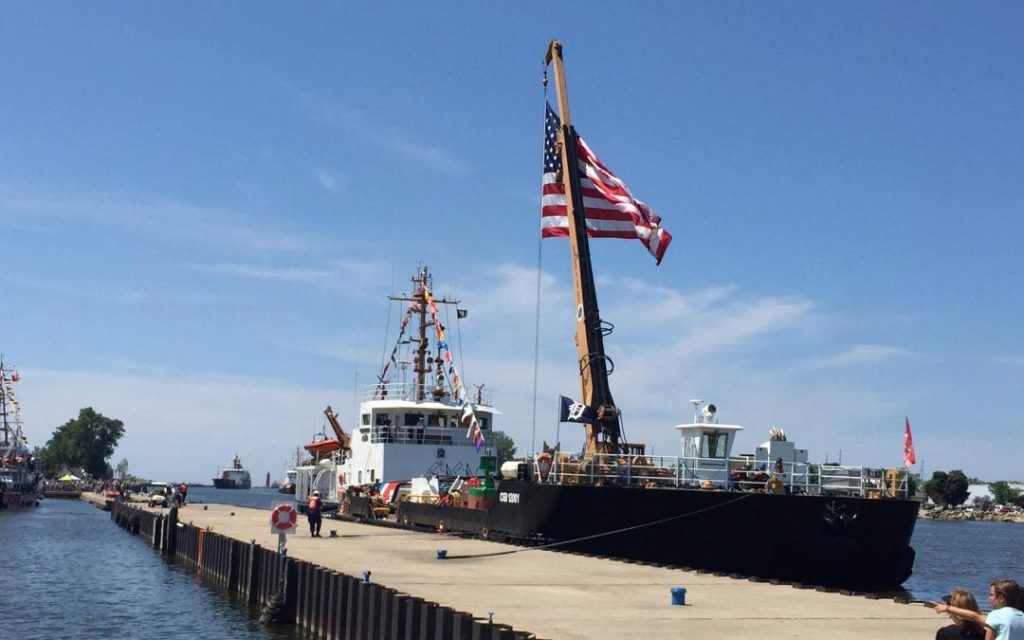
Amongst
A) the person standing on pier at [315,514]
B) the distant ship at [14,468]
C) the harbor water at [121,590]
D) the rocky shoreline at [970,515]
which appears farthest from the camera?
the rocky shoreline at [970,515]

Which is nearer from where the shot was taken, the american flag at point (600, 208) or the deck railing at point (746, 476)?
the deck railing at point (746, 476)

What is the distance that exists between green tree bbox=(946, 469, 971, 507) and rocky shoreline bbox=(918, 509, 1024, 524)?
218 centimetres

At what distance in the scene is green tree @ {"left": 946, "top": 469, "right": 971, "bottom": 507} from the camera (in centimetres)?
17650

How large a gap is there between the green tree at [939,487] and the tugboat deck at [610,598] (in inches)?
6552

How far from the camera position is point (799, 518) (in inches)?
1022

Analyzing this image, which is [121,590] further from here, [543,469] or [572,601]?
[572,601]

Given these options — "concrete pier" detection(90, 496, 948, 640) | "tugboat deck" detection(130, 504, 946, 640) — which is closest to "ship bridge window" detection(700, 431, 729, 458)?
"concrete pier" detection(90, 496, 948, 640)

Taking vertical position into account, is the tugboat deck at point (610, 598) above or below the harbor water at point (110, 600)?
above

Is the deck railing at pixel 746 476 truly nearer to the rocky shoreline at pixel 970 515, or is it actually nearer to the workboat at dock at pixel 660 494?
the workboat at dock at pixel 660 494

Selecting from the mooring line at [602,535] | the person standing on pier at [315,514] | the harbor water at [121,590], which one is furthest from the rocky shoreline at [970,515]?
the mooring line at [602,535]

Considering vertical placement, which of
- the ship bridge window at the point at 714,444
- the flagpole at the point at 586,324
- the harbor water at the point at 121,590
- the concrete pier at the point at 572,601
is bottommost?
the harbor water at the point at 121,590

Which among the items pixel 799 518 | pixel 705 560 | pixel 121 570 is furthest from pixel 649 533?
pixel 121 570

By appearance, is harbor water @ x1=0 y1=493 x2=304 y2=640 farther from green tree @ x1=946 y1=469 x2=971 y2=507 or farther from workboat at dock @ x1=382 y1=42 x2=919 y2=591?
green tree @ x1=946 y1=469 x2=971 y2=507

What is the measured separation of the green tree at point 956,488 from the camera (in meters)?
176
